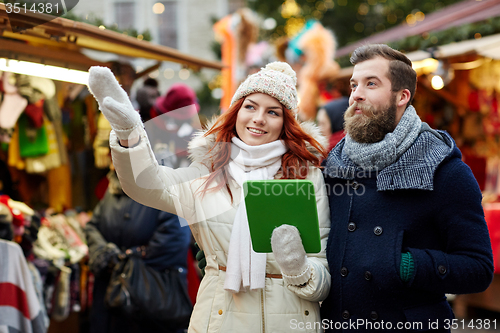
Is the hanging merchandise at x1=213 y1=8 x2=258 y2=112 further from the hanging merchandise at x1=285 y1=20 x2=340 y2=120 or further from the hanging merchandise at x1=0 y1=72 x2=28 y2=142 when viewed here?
the hanging merchandise at x1=0 y1=72 x2=28 y2=142

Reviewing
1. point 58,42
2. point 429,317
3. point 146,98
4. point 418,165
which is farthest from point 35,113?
point 429,317

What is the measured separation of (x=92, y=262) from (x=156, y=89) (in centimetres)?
174

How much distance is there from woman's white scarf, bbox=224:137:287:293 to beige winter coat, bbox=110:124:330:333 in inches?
1.8

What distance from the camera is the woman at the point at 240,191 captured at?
1816 mm

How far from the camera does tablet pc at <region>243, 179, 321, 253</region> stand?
1.71 m

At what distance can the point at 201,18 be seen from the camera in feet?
51.8

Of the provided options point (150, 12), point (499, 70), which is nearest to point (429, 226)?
point (499, 70)

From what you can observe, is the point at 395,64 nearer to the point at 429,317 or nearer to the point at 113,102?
the point at 429,317

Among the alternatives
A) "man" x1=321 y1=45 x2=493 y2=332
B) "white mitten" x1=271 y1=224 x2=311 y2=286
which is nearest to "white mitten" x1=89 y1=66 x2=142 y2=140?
"white mitten" x1=271 y1=224 x2=311 y2=286

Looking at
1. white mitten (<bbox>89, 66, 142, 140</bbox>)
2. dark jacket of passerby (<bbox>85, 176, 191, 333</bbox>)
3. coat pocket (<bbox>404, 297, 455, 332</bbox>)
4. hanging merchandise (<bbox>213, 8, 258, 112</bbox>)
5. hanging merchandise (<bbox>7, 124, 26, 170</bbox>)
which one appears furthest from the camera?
hanging merchandise (<bbox>213, 8, 258, 112</bbox>)

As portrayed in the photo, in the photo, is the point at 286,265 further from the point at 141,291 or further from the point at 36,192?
the point at 36,192

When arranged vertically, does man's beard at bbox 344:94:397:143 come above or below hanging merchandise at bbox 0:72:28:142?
below

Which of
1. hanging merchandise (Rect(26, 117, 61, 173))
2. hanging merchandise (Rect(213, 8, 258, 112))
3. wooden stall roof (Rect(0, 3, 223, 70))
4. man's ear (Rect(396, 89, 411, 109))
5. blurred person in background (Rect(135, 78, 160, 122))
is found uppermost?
hanging merchandise (Rect(213, 8, 258, 112))

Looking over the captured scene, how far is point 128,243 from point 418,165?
2304mm
